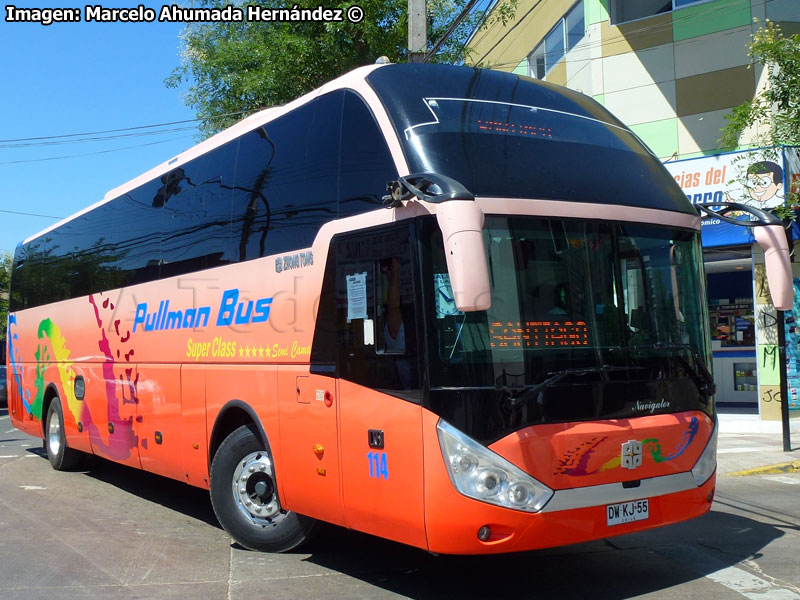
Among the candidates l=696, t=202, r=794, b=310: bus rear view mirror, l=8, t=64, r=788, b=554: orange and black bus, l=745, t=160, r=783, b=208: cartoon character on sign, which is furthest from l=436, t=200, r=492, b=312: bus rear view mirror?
l=745, t=160, r=783, b=208: cartoon character on sign

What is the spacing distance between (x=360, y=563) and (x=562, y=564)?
165cm

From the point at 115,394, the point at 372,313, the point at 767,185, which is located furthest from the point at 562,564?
the point at 767,185

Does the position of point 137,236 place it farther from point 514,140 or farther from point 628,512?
point 628,512

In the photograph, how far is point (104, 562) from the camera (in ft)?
23.6

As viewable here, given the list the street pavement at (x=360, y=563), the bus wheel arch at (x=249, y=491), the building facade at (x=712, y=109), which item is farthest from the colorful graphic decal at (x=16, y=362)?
the building facade at (x=712, y=109)

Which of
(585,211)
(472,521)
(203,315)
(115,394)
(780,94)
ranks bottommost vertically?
(472,521)

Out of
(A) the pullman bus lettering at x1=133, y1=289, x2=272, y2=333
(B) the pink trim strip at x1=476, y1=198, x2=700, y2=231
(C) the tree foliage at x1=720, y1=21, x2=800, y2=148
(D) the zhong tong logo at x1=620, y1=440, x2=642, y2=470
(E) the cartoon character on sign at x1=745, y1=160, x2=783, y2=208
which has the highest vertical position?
(C) the tree foliage at x1=720, y1=21, x2=800, y2=148

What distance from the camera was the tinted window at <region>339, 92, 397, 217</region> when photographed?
235 inches

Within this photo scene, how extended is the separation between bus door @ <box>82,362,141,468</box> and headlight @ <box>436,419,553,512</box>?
18.1 ft

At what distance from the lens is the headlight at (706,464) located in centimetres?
621

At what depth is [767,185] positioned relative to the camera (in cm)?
1558

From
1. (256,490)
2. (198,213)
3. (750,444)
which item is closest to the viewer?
(256,490)

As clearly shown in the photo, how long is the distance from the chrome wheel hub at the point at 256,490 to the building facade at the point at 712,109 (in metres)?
11.1

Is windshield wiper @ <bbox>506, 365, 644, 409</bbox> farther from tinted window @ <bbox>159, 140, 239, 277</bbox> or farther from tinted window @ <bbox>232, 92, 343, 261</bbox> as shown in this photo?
tinted window @ <bbox>159, 140, 239, 277</bbox>
